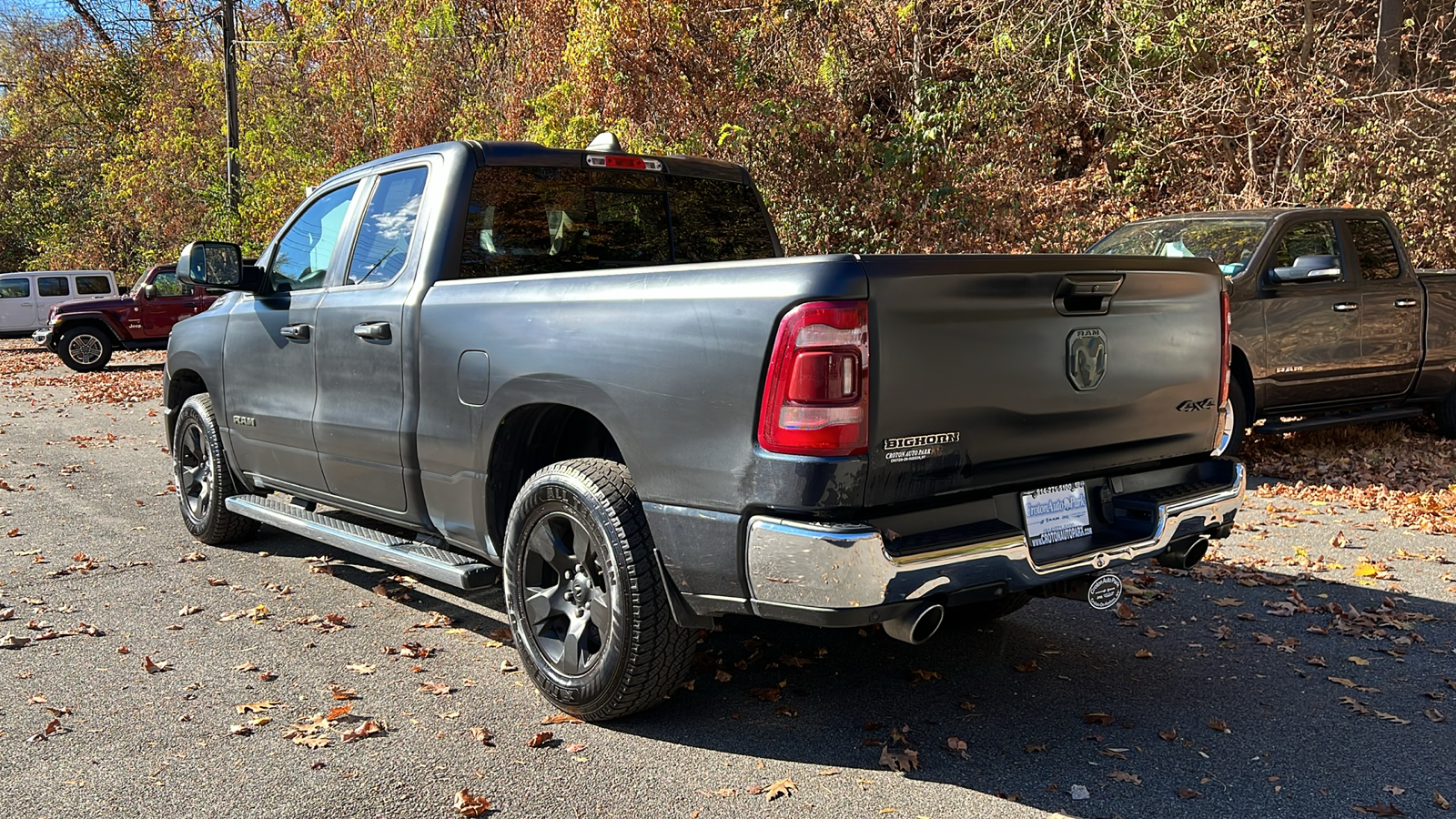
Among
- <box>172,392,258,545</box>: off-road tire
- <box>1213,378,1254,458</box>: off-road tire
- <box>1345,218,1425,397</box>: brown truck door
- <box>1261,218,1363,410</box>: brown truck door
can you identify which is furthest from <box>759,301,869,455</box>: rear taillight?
<box>1345,218,1425,397</box>: brown truck door

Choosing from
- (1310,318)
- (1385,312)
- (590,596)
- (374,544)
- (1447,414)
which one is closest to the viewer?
(590,596)

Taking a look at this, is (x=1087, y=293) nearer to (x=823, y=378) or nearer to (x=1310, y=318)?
(x=823, y=378)

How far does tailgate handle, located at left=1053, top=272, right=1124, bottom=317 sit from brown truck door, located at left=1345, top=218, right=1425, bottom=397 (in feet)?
21.4

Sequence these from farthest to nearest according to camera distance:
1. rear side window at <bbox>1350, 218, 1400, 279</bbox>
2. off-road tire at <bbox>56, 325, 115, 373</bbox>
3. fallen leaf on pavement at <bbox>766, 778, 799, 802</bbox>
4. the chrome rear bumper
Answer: off-road tire at <bbox>56, 325, 115, 373</bbox>, rear side window at <bbox>1350, 218, 1400, 279</bbox>, fallen leaf on pavement at <bbox>766, 778, 799, 802</bbox>, the chrome rear bumper

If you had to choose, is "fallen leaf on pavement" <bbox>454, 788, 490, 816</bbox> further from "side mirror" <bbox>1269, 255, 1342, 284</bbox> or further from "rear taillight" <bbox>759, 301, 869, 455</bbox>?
"side mirror" <bbox>1269, 255, 1342, 284</bbox>

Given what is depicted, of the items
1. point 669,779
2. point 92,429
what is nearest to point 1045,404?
point 669,779

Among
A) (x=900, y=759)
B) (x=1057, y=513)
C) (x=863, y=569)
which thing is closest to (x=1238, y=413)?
(x=1057, y=513)

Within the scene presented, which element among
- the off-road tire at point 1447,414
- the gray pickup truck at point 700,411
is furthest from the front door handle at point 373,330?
the off-road tire at point 1447,414

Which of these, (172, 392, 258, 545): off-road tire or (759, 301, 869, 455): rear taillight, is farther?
(172, 392, 258, 545): off-road tire

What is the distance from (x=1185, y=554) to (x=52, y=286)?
99.1 feet

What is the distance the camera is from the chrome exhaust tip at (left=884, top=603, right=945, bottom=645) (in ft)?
11.4

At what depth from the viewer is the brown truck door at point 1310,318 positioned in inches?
347

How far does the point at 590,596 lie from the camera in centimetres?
413

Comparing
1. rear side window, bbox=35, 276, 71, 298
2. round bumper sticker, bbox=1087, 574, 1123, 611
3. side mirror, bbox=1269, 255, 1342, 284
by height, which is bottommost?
round bumper sticker, bbox=1087, 574, 1123, 611
